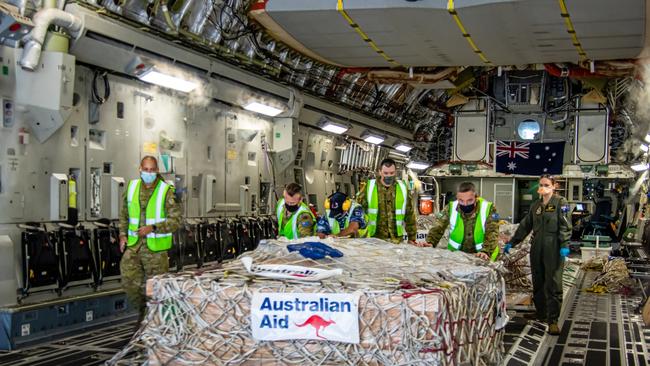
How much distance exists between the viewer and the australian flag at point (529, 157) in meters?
17.7

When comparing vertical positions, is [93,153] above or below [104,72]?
below

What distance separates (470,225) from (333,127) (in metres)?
7.20

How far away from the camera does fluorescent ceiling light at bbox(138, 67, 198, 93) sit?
8156mm

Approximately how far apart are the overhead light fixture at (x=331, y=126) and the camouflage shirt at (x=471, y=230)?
21.7ft

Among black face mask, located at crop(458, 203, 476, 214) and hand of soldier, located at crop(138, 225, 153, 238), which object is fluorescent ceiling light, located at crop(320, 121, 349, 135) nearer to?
black face mask, located at crop(458, 203, 476, 214)

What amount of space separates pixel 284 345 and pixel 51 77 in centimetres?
450

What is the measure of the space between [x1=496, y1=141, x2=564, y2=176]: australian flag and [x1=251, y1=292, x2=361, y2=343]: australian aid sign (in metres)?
15.2

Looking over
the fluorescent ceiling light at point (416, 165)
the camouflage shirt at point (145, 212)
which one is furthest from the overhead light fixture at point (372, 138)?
the camouflage shirt at point (145, 212)

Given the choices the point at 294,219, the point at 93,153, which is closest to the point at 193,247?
the point at 93,153

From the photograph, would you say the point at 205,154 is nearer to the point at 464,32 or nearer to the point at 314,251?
the point at 464,32

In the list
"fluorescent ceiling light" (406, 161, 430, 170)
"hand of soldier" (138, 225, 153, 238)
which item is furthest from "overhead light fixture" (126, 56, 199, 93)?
"fluorescent ceiling light" (406, 161, 430, 170)

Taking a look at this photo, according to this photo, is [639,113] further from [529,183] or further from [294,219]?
[294,219]

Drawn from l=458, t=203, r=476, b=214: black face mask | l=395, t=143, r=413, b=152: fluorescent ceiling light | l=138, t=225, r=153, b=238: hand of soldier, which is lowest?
l=138, t=225, r=153, b=238: hand of soldier

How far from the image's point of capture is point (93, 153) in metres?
7.75
